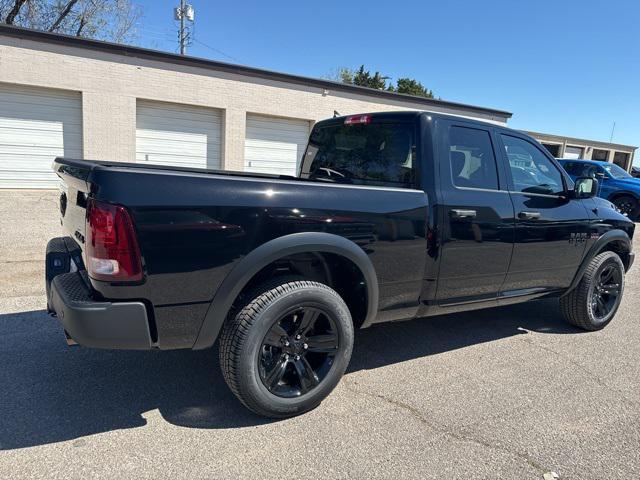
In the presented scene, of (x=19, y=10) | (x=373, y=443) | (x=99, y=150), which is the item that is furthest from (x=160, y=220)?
(x=19, y=10)

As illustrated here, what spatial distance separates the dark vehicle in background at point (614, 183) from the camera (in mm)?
14172

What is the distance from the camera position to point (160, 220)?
2.48 metres

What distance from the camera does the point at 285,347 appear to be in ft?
9.87

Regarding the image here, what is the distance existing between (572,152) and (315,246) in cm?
3573

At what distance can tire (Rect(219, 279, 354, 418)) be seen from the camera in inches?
109

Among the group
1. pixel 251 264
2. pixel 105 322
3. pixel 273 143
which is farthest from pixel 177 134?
pixel 105 322

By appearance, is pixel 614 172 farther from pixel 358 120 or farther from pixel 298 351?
pixel 298 351

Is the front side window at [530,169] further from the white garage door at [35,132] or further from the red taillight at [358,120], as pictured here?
the white garage door at [35,132]

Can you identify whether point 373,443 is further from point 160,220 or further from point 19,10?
point 19,10

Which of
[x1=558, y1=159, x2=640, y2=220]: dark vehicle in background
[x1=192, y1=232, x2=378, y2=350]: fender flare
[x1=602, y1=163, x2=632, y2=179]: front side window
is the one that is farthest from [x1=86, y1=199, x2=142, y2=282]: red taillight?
[x1=602, y1=163, x2=632, y2=179]: front side window

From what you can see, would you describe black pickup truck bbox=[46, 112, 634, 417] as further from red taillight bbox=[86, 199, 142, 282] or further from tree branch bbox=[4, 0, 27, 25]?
tree branch bbox=[4, 0, 27, 25]

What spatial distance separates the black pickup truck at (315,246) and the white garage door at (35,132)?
1024cm

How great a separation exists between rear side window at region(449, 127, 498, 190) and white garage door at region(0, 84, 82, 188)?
1173cm

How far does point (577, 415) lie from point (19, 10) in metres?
25.8
